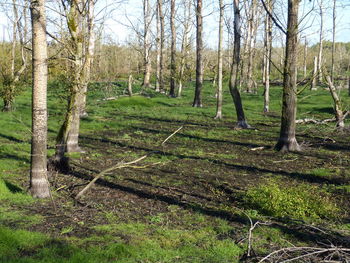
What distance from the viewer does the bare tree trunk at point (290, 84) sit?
46.1 feet

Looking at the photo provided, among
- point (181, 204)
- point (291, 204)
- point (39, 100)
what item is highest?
point (39, 100)

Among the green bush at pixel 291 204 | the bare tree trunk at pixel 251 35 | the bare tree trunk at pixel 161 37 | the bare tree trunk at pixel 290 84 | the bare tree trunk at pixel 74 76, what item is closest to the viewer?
the green bush at pixel 291 204

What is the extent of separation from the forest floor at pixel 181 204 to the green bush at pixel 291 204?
2 cm

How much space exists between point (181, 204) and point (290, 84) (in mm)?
8014

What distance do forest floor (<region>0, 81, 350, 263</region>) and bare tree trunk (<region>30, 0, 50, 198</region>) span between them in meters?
0.41

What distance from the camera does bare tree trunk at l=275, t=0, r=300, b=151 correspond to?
14055 millimetres

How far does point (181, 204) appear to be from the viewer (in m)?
8.31

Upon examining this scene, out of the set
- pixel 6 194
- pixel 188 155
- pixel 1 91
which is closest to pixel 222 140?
pixel 188 155

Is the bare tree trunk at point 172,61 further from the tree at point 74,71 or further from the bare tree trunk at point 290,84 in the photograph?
the tree at point 74,71

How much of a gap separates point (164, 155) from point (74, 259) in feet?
27.8

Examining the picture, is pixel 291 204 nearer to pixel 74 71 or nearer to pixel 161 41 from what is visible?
pixel 74 71

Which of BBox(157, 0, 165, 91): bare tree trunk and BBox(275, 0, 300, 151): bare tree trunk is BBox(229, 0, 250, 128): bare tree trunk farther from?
BBox(157, 0, 165, 91): bare tree trunk

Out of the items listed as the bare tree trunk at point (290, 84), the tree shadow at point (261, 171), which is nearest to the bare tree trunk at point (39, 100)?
the tree shadow at point (261, 171)

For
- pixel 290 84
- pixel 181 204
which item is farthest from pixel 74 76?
pixel 290 84
